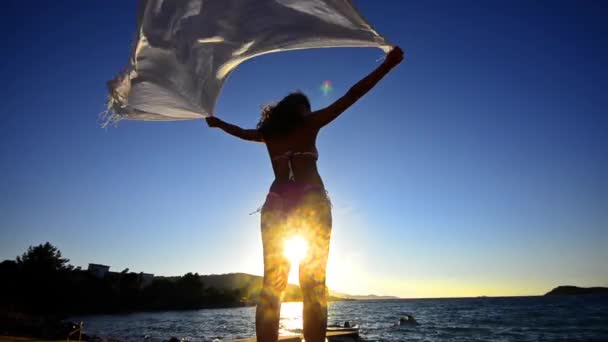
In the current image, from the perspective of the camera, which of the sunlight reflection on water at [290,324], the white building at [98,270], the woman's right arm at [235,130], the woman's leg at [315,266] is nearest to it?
the woman's leg at [315,266]

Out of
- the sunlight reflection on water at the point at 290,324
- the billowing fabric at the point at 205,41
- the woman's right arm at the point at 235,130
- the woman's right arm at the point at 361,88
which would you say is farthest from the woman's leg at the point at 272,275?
the sunlight reflection on water at the point at 290,324

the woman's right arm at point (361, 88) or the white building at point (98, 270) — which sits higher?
the woman's right arm at point (361, 88)

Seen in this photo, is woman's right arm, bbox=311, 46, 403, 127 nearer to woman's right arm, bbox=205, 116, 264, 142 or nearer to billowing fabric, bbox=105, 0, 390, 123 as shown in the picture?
billowing fabric, bbox=105, 0, 390, 123

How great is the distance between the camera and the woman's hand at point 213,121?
3.20 m

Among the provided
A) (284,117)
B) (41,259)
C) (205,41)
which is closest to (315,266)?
(284,117)

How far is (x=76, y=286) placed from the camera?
65.7m

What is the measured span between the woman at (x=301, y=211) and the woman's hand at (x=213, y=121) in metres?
0.87

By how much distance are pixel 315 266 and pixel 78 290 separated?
79798mm

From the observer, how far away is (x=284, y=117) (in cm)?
252

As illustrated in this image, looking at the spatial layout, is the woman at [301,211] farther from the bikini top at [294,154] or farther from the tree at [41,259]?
the tree at [41,259]

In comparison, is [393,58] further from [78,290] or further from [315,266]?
[78,290]

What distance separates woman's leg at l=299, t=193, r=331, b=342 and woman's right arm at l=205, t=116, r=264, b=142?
0.94 metres

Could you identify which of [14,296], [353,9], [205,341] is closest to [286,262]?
[353,9]

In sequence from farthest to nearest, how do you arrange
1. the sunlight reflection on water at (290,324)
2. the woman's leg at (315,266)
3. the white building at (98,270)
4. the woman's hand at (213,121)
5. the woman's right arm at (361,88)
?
1. the white building at (98,270)
2. the sunlight reflection on water at (290,324)
3. the woman's hand at (213,121)
4. the woman's right arm at (361,88)
5. the woman's leg at (315,266)
